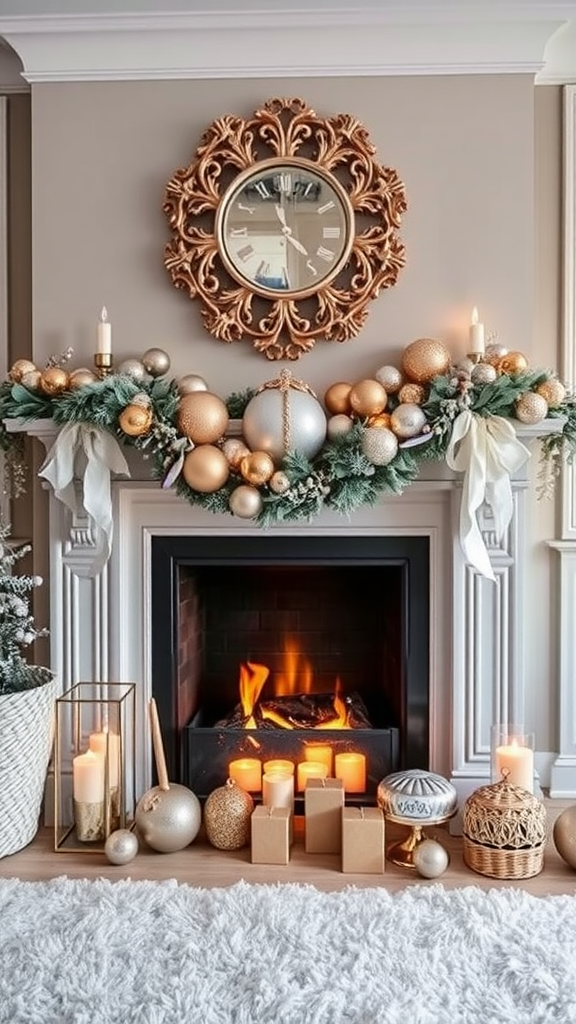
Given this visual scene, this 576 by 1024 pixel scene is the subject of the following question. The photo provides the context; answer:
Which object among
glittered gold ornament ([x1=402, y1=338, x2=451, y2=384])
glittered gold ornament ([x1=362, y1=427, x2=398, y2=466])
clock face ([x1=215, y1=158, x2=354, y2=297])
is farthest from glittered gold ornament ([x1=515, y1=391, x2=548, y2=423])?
clock face ([x1=215, y1=158, x2=354, y2=297])

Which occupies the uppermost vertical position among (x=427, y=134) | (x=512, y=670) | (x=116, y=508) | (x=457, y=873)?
(x=427, y=134)

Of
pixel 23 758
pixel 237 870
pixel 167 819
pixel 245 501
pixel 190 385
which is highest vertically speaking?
pixel 190 385

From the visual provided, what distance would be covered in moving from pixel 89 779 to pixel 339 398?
123 centimetres

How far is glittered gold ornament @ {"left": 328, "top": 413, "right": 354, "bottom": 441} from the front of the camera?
2219 millimetres

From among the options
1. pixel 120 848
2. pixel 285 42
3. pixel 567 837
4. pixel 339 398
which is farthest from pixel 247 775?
pixel 285 42

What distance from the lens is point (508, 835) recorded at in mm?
2053

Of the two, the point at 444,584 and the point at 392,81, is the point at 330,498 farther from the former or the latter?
the point at 392,81

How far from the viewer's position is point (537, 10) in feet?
7.55

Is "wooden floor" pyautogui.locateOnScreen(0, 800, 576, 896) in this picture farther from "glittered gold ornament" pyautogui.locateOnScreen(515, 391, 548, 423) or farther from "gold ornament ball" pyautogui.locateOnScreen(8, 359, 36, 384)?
"gold ornament ball" pyautogui.locateOnScreen(8, 359, 36, 384)

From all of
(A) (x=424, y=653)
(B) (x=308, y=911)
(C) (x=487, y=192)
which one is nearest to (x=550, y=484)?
(A) (x=424, y=653)

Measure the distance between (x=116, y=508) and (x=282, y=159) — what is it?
110 centimetres

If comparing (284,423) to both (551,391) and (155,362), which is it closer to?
(155,362)

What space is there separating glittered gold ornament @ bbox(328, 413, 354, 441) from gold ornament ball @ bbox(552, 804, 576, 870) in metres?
1.13

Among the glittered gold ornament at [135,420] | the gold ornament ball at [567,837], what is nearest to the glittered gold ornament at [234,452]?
the glittered gold ornament at [135,420]
